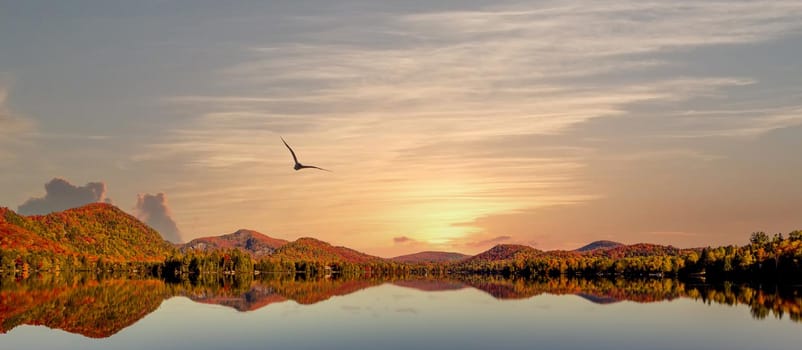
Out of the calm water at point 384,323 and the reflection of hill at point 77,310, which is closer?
the calm water at point 384,323

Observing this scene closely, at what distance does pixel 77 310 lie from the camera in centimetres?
7262

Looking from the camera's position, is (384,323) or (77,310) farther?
(77,310)

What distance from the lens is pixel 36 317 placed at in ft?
211

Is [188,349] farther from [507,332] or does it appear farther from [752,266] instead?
[752,266]

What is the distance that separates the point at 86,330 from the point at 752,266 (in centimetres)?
16754

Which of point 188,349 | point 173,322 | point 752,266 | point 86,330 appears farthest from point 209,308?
point 752,266

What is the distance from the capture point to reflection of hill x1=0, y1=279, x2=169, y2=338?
59281 millimetres

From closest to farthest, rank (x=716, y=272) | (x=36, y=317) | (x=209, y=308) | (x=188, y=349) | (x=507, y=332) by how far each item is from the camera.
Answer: (x=188, y=349)
(x=507, y=332)
(x=36, y=317)
(x=209, y=308)
(x=716, y=272)

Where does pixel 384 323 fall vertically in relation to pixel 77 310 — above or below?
below

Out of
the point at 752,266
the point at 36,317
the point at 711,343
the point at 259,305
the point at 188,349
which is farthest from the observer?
the point at 752,266

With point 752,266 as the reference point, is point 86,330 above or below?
below

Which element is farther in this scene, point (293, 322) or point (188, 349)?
point (293, 322)

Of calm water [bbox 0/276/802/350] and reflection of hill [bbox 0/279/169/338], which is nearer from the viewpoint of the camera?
calm water [bbox 0/276/802/350]

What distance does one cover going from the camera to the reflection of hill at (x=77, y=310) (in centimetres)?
5928
